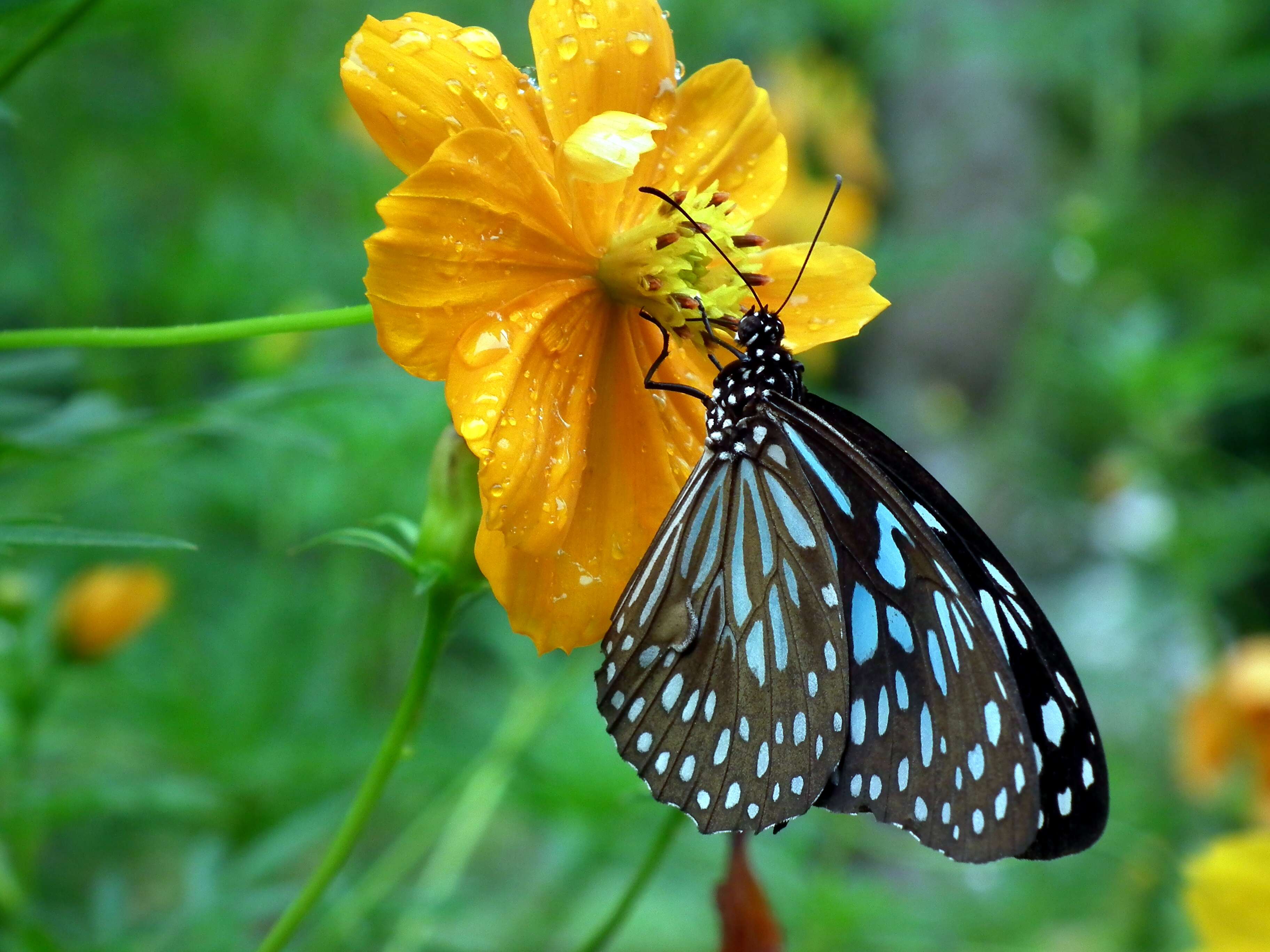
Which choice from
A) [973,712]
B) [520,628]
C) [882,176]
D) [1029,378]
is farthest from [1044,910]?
[882,176]

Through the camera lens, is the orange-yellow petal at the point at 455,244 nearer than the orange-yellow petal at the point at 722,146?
Yes

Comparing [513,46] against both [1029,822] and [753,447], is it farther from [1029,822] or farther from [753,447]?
[1029,822]

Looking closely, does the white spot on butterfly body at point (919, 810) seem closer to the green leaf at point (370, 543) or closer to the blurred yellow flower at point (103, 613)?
the green leaf at point (370, 543)

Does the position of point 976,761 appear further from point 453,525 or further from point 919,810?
point 453,525

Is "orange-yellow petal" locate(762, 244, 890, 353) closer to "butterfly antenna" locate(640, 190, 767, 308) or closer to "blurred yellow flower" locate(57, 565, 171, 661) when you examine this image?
"butterfly antenna" locate(640, 190, 767, 308)

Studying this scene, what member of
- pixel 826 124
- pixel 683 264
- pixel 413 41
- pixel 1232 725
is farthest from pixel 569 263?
pixel 826 124

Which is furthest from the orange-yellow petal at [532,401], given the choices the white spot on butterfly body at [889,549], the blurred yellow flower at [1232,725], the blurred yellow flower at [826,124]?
the blurred yellow flower at [826,124]
